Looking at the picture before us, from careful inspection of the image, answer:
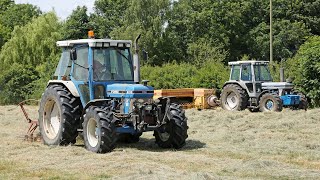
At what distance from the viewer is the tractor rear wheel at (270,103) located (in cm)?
2027

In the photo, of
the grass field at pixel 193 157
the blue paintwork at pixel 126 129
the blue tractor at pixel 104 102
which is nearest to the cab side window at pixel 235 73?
the grass field at pixel 193 157

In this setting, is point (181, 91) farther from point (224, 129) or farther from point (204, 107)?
point (224, 129)

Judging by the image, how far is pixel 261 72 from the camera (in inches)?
872

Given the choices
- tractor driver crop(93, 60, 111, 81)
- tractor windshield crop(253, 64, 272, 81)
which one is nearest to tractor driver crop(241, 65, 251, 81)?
tractor windshield crop(253, 64, 272, 81)

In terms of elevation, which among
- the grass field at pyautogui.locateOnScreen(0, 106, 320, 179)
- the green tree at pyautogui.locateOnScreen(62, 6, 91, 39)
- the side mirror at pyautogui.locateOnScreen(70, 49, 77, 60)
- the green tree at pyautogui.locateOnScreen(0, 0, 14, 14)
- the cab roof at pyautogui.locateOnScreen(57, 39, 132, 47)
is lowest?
the grass field at pyautogui.locateOnScreen(0, 106, 320, 179)

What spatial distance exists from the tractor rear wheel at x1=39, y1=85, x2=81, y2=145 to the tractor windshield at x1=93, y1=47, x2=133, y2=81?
0.77 metres

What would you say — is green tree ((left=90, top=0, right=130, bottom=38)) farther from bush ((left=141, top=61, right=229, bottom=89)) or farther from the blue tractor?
the blue tractor

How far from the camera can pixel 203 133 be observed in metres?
14.3

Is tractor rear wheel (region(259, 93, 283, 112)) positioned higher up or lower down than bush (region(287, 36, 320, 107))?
lower down

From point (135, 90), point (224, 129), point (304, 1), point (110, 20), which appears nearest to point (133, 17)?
point (110, 20)

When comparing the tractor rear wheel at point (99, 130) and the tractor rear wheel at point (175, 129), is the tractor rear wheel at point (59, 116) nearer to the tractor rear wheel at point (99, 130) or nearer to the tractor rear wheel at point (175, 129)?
the tractor rear wheel at point (99, 130)

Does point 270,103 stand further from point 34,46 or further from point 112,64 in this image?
point 34,46

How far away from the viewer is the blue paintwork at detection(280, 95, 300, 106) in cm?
2073

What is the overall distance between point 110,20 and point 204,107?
33.6 meters
